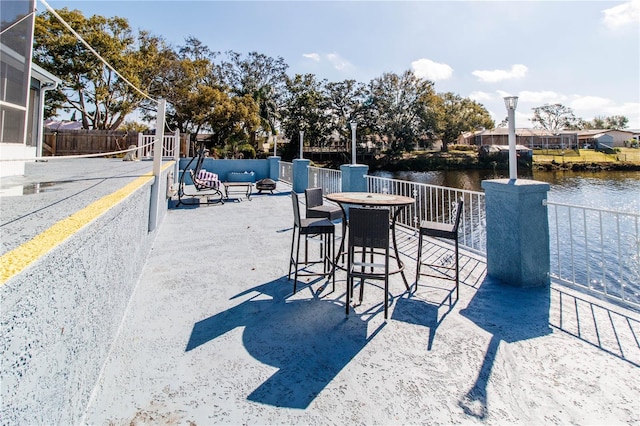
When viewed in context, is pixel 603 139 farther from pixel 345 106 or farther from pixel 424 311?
pixel 424 311

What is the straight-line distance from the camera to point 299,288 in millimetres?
3029

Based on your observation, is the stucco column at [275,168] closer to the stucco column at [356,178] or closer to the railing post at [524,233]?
the stucco column at [356,178]

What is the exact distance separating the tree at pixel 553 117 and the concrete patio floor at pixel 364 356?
235ft

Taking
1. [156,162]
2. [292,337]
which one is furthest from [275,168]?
[292,337]

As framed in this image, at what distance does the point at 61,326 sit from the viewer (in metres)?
1.13

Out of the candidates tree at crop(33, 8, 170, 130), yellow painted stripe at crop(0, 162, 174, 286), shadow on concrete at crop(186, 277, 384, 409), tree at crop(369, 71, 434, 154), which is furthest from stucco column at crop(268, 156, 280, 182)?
tree at crop(369, 71, 434, 154)

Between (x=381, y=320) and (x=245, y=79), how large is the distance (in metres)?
30.4

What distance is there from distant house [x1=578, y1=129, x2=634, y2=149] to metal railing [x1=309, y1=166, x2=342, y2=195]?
59.6m

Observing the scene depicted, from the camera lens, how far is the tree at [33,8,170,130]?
45.2 ft

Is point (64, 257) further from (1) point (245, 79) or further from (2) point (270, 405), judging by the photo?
(1) point (245, 79)

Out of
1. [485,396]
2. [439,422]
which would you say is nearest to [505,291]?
[485,396]

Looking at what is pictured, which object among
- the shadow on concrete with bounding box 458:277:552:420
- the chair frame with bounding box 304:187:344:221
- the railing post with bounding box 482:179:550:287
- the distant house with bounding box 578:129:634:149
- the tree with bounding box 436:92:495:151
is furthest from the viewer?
the distant house with bounding box 578:129:634:149

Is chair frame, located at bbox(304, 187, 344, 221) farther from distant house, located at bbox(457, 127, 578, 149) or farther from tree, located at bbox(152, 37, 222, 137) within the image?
distant house, located at bbox(457, 127, 578, 149)

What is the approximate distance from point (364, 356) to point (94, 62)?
1905 cm
